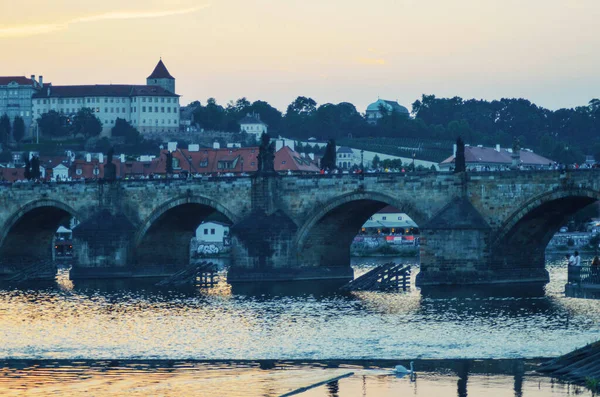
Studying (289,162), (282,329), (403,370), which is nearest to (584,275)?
(282,329)

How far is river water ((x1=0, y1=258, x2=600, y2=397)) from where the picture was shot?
46.7 m

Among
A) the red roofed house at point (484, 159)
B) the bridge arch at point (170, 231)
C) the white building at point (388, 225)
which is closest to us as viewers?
the bridge arch at point (170, 231)

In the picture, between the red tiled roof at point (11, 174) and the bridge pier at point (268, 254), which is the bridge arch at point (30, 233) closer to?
the bridge pier at point (268, 254)

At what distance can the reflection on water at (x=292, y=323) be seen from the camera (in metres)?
50.3

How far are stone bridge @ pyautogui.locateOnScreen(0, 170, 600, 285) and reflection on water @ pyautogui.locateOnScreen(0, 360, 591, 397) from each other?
2673cm

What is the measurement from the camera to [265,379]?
43812 mm

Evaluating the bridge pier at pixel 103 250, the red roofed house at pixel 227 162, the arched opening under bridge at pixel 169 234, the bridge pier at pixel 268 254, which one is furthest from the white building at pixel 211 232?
the bridge pier at pixel 268 254

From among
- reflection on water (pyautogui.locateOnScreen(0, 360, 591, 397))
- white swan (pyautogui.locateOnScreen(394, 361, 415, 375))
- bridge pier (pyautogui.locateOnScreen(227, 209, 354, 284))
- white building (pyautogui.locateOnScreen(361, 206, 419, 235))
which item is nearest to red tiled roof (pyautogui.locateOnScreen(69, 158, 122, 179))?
white building (pyautogui.locateOnScreen(361, 206, 419, 235))

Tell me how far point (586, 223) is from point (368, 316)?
8208 centimetres

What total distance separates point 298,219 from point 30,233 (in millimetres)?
28265

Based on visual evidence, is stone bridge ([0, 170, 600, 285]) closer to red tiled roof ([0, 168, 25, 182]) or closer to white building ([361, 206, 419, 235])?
white building ([361, 206, 419, 235])

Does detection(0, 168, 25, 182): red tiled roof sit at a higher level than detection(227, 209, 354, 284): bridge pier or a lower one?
higher

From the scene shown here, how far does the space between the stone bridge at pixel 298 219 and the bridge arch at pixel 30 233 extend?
90mm

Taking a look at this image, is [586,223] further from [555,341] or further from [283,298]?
[555,341]
